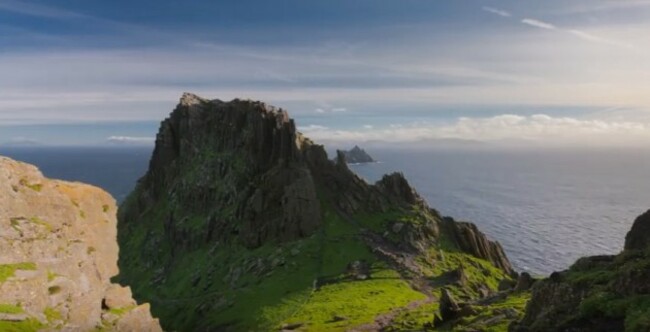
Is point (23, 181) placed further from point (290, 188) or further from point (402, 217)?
point (402, 217)

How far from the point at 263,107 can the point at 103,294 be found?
13635 centimetres

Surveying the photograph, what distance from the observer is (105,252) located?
42969 millimetres

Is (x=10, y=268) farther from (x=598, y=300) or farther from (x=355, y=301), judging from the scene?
(x=355, y=301)

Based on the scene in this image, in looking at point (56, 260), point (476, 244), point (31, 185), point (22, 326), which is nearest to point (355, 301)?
point (476, 244)

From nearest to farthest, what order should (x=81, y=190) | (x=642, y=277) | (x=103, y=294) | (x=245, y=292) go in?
1. (x=642, y=277)
2. (x=103, y=294)
3. (x=81, y=190)
4. (x=245, y=292)

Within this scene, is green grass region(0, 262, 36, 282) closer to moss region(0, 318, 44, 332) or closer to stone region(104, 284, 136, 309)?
moss region(0, 318, 44, 332)

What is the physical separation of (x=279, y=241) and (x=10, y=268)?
4335 inches

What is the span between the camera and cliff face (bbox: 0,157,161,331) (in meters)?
31.6

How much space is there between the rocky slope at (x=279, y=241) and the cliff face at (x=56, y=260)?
53.0 m

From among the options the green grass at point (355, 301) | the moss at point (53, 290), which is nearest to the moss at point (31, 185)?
the moss at point (53, 290)

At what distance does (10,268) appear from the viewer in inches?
1256

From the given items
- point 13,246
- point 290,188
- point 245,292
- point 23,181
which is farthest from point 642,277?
point 290,188

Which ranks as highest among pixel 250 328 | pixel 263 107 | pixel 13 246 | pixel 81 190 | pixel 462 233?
pixel 263 107

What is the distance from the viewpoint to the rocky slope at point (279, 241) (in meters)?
111
